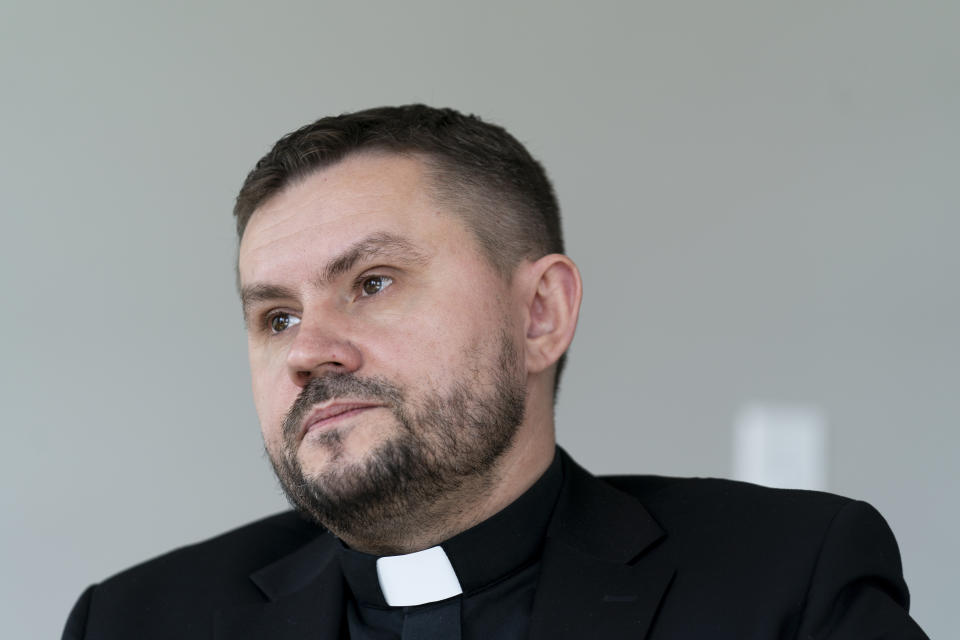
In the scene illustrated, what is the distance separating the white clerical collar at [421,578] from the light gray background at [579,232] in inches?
53.9

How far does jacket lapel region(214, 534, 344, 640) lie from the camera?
2072mm

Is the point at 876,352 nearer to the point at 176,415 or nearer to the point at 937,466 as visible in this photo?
the point at 937,466

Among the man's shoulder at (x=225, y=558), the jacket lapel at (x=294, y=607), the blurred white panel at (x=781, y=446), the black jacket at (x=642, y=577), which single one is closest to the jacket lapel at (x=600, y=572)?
the black jacket at (x=642, y=577)

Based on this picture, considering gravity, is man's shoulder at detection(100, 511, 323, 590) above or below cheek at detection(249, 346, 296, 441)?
below

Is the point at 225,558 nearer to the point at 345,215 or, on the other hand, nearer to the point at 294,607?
the point at 294,607

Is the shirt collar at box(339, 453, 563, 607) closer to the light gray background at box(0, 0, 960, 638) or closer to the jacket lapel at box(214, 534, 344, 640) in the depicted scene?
the jacket lapel at box(214, 534, 344, 640)

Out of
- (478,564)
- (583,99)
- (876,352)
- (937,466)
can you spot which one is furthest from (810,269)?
(478,564)

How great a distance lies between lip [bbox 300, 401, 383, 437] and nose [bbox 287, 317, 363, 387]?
6 centimetres

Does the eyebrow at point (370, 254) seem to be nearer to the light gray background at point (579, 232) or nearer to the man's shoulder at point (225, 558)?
the man's shoulder at point (225, 558)

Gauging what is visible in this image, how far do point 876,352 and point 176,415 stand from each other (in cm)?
205

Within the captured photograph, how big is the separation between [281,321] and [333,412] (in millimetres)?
317

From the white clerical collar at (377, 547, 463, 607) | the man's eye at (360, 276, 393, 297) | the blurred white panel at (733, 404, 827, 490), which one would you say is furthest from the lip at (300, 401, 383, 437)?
the blurred white panel at (733, 404, 827, 490)

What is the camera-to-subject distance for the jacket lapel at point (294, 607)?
81.6 inches

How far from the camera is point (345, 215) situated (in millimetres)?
2033
